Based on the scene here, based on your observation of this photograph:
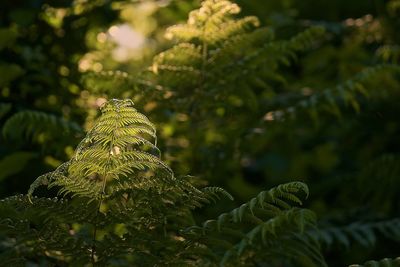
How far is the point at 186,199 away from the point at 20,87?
1.41 meters

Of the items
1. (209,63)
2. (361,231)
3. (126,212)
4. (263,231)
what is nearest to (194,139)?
(209,63)

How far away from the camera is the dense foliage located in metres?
1.60

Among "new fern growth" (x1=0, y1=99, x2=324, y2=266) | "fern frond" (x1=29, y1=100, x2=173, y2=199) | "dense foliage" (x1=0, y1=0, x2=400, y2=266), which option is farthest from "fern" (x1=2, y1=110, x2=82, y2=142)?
"fern frond" (x1=29, y1=100, x2=173, y2=199)

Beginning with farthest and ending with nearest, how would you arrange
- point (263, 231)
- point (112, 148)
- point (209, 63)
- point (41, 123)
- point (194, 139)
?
point (194, 139), point (209, 63), point (41, 123), point (112, 148), point (263, 231)

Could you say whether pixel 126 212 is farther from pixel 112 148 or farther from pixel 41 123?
pixel 41 123

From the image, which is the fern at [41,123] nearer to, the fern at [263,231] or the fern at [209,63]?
the fern at [209,63]

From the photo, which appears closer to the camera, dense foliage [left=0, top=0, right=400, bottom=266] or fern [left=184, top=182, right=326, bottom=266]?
fern [left=184, top=182, right=326, bottom=266]

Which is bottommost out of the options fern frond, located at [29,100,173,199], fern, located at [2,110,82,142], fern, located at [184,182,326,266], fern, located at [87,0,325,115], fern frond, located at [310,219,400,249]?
fern, located at [184,182,326,266]

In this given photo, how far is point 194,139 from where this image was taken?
2.62 m

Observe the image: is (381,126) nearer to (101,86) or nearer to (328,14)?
(328,14)

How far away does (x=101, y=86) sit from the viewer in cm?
234

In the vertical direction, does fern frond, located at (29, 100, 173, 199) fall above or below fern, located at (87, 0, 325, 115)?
below

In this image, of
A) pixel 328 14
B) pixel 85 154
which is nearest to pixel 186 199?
pixel 85 154

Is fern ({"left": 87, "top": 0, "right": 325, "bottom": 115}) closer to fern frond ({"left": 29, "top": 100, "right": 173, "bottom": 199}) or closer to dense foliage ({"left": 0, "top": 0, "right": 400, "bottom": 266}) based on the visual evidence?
dense foliage ({"left": 0, "top": 0, "right": 400, "bottom": 266})
